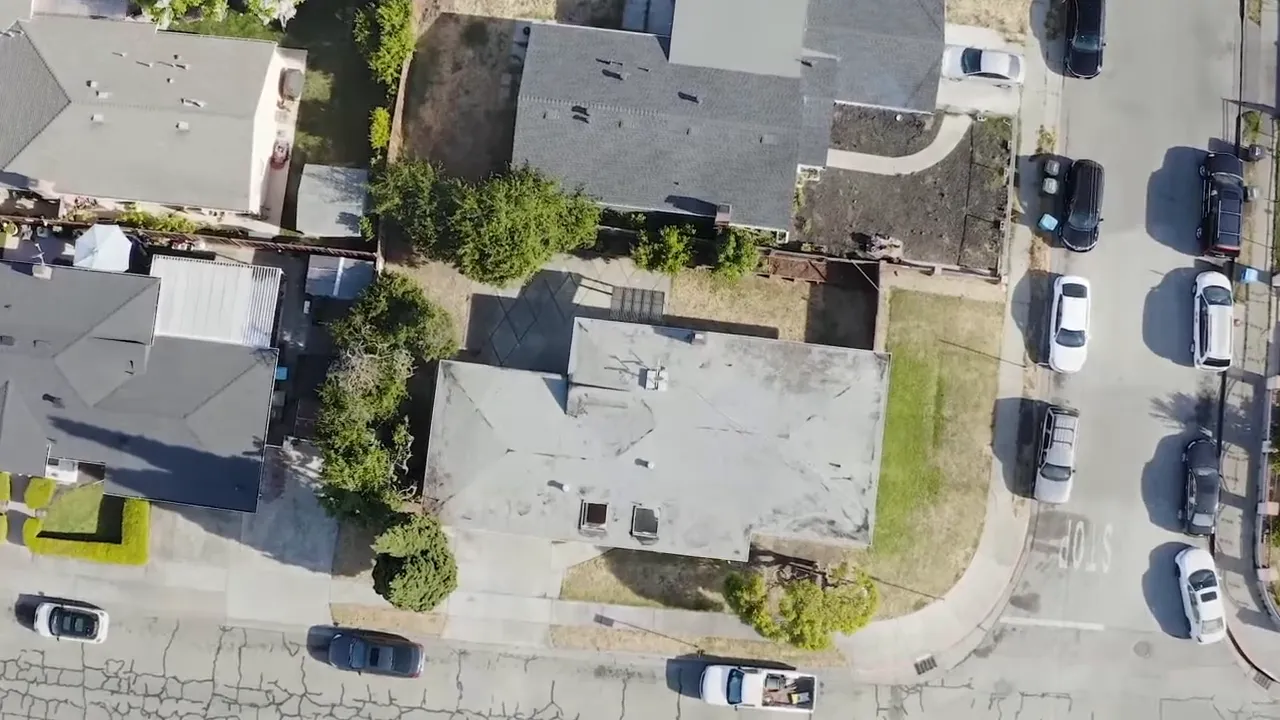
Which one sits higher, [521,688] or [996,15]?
[996,15]

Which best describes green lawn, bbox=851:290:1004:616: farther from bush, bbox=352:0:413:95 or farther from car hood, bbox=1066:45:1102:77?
bush, bbox=352:0:413:95

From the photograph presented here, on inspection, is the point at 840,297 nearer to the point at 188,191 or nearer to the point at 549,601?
the point at 549,601

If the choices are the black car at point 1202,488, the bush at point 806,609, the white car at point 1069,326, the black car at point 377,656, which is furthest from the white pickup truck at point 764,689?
the black car at point 1202,488

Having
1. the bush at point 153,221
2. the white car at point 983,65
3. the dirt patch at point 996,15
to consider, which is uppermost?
the dirt patch at point 996,15

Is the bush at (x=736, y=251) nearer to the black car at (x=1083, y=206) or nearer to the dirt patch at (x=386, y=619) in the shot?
the black car at (x=1083, y=206)

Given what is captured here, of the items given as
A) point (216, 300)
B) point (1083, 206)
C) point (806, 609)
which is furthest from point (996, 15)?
point (216, 300)

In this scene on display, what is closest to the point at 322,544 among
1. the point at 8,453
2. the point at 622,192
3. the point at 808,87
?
the point at 8,453

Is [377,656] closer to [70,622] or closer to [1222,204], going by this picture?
[70,622]
